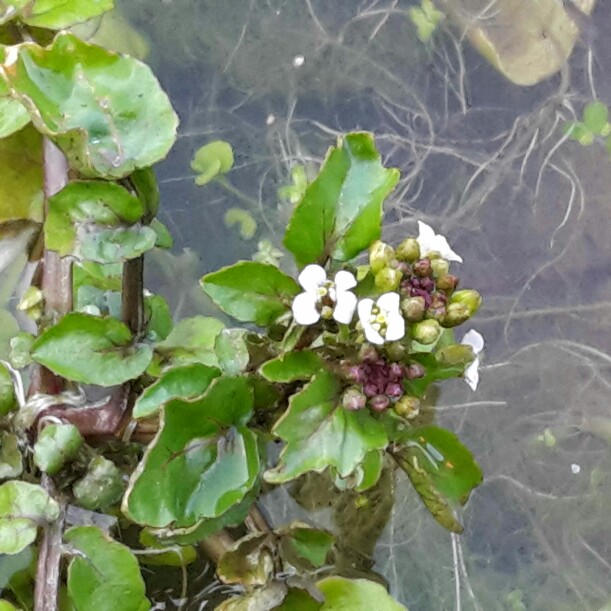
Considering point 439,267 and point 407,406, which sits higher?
point 439,267

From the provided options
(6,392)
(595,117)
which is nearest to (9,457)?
(6,392)

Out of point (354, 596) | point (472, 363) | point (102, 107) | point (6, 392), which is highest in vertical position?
point (102, 107)

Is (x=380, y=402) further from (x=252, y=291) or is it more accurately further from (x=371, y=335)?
(x=252, y=291)

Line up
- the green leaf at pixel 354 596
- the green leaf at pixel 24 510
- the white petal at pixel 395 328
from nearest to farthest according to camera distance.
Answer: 1. the white petal at pixel 395 328
2. the green leaf at pixel 24 510
3. the green leaf at pixel 354 596

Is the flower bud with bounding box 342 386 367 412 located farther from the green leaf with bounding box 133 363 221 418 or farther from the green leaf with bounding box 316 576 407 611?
the green leaf with bounding box 316 576 407 611

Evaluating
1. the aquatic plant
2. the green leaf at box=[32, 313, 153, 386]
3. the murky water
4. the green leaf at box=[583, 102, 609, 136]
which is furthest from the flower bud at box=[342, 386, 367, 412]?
the green leaf at box=[583, 102, 609, 136]

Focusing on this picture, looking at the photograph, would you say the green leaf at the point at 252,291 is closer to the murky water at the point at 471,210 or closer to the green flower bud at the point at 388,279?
the green flower bud at the point at 388,279

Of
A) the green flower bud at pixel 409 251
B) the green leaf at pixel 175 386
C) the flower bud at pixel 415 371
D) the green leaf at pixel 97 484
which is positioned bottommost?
the green leaf at pixel 97 484

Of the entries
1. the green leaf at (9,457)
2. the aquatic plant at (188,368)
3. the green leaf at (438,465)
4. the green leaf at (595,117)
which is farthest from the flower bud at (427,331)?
the green leaf at (595,117)
